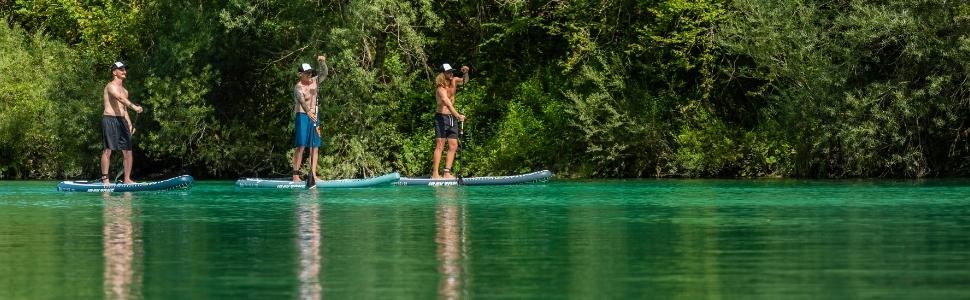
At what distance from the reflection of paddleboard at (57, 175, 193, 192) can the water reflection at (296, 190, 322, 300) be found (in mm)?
3396

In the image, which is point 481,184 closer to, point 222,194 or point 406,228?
point 222,194

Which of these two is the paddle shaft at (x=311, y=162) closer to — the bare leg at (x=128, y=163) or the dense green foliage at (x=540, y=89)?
the bare leg at (x=128, y=163)

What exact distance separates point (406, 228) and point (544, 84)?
19.7m

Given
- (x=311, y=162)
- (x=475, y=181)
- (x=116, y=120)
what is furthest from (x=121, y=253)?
(x=475, y=181)

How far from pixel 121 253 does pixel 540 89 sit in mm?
22461

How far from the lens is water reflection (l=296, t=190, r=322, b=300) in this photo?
9.81 m

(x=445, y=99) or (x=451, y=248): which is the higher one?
(x=445, y=99)

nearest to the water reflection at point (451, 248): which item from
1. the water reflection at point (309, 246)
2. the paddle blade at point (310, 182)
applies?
the water reflection at point (309, 246)

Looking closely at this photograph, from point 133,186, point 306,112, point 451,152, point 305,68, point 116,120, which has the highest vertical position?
point 305,68

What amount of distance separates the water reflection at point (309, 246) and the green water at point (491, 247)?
0.02 m

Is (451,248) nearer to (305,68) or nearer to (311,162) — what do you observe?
(311,162)

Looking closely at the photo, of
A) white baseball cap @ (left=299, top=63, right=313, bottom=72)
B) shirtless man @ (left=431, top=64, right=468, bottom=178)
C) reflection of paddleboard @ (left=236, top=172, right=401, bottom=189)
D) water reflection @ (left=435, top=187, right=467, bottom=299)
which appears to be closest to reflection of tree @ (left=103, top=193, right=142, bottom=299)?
water reflection @ (left=435, top=187, right=467, bottom=299)

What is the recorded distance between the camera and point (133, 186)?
82.4ft

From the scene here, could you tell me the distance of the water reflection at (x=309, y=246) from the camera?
9.81 meters
